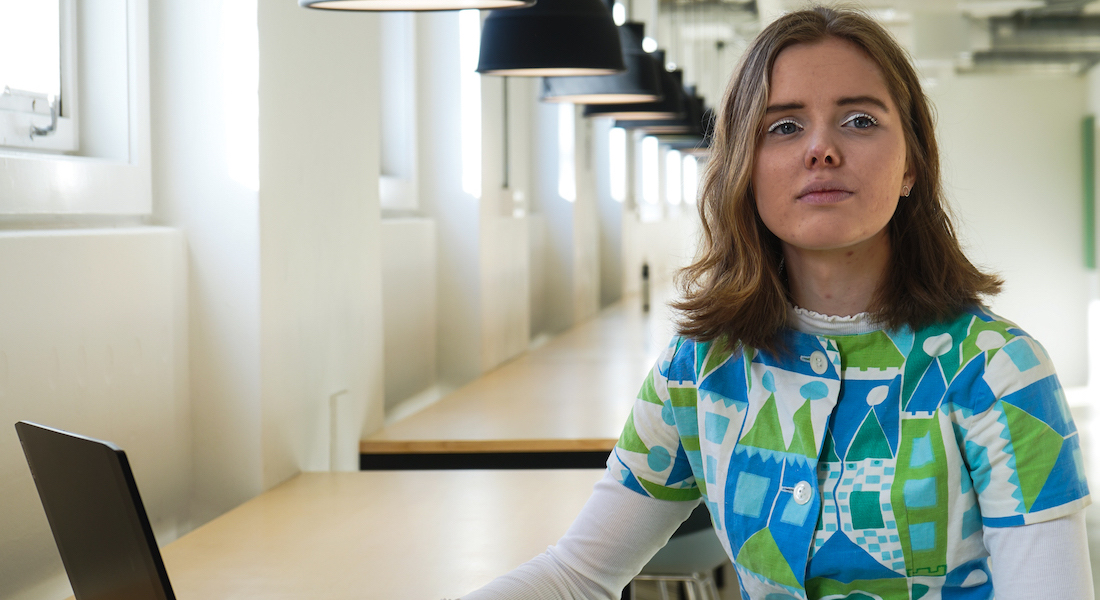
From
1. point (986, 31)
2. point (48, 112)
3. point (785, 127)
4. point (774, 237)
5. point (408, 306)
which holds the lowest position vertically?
point (408, 306)

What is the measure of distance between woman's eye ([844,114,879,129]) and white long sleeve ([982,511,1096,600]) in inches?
17.7

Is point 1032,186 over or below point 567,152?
below

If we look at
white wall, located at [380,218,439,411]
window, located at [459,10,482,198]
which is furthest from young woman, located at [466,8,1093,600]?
window, located at [459,10,482,198]

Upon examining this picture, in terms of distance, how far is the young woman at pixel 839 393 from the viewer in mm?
1096

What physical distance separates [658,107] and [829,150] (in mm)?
2731

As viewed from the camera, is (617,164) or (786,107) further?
(617,164)

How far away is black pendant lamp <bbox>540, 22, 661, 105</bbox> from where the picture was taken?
308 centimetres

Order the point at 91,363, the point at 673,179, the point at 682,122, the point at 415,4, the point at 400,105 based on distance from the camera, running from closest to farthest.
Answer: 1. the point at 415,4
2. the point at 91,363
3. the point at 400,105
4. the point at 682,122
5. the point at 673,179

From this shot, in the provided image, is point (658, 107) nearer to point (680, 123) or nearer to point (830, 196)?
point (680, 123)

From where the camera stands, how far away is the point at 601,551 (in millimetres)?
1318

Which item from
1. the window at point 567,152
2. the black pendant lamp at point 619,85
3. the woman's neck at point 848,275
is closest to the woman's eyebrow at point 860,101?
the woman's neck at point 848,275

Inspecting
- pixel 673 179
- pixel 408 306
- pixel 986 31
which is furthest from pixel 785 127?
pixel 673 179

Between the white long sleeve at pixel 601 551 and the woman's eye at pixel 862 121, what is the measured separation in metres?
0.51

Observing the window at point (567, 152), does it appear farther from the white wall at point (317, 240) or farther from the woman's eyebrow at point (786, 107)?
the woman's eyebrow at point (786, 107)
